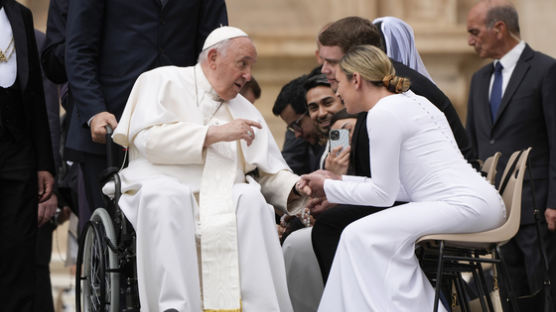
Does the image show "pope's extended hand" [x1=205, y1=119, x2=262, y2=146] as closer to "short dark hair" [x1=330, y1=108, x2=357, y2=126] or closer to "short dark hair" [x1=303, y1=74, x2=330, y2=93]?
"short dark hair" [x1=330, y1=108, x2=357, y2=126]

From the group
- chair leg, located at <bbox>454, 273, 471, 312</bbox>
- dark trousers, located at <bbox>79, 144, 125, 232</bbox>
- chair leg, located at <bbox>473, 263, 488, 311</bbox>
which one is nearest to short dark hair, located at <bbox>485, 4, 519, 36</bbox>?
chair leg, located at <bbox>454, 273, 471, 312</bbox>

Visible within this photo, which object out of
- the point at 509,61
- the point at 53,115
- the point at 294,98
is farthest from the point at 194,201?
the point at 509,61

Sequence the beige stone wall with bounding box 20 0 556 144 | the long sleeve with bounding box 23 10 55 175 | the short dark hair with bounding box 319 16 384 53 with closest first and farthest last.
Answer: the long sleeve with bounding box 23 10 55 175
the short dark hair with bounding box 319 16 384 53
the beige stone wall with bounding box 20 0 556 144

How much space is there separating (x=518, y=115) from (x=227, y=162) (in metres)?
2.71

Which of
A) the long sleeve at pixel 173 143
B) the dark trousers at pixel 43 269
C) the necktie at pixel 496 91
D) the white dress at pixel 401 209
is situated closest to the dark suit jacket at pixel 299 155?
the necktie at pixel 496 91

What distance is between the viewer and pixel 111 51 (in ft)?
18.3

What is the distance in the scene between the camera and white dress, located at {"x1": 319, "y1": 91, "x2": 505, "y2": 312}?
15.1 feet

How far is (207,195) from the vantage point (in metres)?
4.95

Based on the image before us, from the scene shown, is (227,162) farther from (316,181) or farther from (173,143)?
(316,181)

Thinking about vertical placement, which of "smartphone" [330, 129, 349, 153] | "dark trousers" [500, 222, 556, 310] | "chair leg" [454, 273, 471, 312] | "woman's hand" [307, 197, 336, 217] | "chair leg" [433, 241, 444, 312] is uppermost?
"smartphone" [330, 129, 349, 153]

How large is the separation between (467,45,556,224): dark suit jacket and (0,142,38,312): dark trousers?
10.7 feet

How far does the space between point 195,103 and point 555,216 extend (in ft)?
8.95

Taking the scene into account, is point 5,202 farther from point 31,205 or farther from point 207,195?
point 207,195

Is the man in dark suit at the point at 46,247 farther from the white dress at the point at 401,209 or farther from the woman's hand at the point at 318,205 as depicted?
the white dress at the point at 401,209
